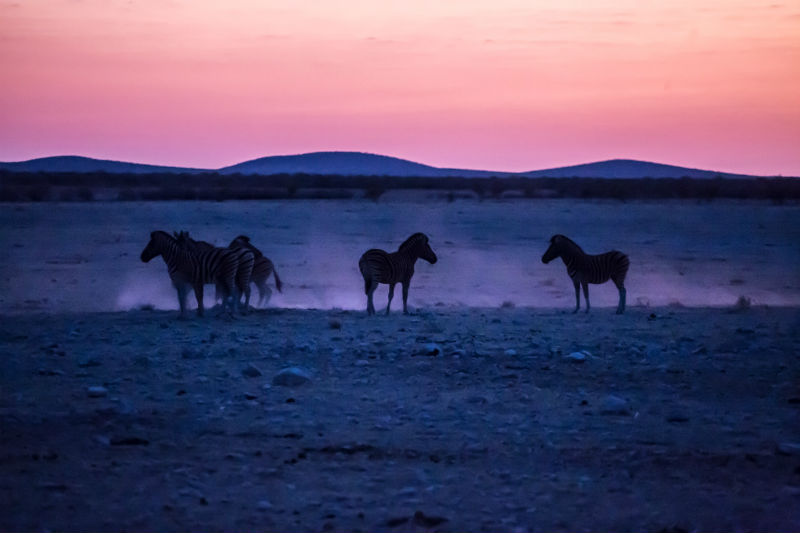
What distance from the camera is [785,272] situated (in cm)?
2475

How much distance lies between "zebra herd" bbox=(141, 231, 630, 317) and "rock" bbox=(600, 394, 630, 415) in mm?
7795

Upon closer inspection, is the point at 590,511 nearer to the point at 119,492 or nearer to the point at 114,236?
the point at 119,492

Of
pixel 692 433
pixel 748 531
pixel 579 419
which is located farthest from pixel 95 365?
pixel 748 531

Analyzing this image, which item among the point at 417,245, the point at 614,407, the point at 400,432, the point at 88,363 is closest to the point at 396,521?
the point at 400,432

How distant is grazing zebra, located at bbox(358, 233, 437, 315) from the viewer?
16391 mm

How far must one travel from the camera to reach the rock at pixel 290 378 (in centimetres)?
891

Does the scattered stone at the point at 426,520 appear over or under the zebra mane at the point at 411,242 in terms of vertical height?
under

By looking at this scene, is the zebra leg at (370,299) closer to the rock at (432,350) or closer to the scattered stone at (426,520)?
the rock at (432,350)

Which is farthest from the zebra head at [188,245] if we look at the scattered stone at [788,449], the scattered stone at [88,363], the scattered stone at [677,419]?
the scattered stone at [788,449]

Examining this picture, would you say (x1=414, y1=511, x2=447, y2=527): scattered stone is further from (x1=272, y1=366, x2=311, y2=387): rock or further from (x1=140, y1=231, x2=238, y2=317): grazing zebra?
(x1=140, y1=231, x2=238, y2=317): grazing zebra

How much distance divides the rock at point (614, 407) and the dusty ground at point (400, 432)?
1cm

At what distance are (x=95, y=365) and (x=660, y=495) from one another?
5.81 m

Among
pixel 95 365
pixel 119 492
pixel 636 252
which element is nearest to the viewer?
pixel 119 492

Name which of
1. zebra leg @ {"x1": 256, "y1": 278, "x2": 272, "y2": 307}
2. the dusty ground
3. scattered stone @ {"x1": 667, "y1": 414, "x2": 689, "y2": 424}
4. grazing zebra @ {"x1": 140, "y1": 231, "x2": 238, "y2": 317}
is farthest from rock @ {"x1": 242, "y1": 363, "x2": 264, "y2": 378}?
zebra leg @ {"x1": 256, "y1": 278, "x2": 272, "y2": 307}
